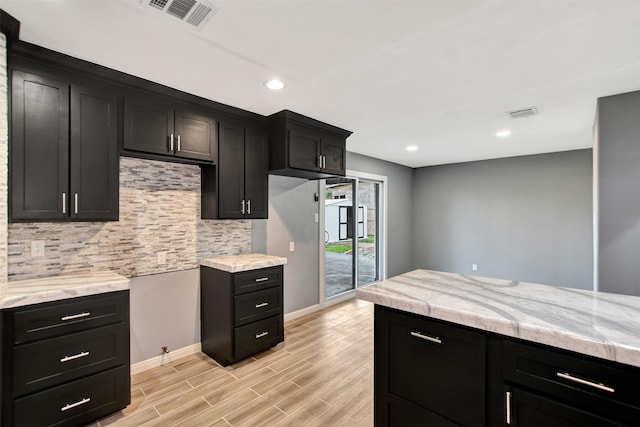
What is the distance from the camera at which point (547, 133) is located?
4012 mm

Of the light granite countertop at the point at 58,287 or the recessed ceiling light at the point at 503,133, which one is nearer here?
the light granite countertop at the point at 58,287

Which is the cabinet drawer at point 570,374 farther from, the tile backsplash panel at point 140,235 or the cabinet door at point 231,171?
the tile backsplash panel at point 140,235

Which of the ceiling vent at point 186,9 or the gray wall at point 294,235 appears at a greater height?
the ceiling vent at point 186,9

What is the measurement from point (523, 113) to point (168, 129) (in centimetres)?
363

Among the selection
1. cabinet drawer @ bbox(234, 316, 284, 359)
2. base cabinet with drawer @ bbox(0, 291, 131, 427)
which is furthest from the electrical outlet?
cabinet drawer @ bbox(234, 316, 284, 359)

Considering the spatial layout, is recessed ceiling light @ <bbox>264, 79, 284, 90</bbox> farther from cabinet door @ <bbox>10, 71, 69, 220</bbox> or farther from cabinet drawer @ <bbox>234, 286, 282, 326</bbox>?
cabinet drawer @ <bbox>234, 286, 282, 326</bbox>

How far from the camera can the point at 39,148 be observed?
203 cm

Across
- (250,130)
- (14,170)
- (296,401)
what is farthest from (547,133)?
(14,170)

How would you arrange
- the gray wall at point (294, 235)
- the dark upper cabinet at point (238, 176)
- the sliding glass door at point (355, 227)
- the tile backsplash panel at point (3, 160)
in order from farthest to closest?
the sliding glass door at point (355, 227) < the gray wall at point (294, 235) < the dark upper cabinet at point (238, 176) < the tile backsplash panel at point (3, 160)

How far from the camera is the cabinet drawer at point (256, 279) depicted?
9.39 feet

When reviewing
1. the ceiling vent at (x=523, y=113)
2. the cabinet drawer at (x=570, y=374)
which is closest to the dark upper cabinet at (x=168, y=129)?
the cabinet drawer at (x=570, y=374)

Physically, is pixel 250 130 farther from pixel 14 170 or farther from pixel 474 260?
pixel 474 260

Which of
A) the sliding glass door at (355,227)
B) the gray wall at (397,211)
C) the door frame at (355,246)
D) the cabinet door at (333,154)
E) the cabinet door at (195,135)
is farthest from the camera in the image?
the gray wall at (397,211)

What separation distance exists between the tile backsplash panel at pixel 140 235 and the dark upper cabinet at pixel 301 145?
90 centimetres
